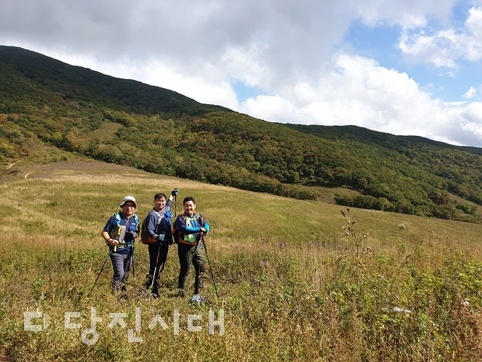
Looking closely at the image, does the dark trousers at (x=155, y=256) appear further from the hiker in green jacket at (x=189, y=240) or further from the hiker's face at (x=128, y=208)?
the hiker's face at (x=128, y=208)

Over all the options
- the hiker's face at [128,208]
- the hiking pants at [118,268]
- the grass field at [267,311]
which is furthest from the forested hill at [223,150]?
the hiking pants at [118,268]

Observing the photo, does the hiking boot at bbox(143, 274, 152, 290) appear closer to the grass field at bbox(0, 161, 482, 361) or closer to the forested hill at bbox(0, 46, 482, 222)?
the grass field at bbox(0, 161, 482, 361)

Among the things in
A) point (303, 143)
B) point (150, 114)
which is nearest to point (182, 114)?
point (150, 114)

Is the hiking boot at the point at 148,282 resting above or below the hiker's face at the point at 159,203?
below

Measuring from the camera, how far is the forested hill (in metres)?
93.7

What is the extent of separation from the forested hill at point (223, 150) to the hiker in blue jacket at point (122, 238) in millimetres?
78023

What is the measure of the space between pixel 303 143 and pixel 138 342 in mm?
130562

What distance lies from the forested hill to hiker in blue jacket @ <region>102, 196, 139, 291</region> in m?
78.0

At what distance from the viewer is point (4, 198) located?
36.3 m

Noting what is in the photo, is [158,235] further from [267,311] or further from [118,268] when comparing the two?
[267,311]

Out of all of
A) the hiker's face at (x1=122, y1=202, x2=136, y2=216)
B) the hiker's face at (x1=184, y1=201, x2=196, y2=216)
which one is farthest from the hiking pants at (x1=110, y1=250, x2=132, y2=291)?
the hiker's face at (x1=184, y1=201, x2=196, y2=216)

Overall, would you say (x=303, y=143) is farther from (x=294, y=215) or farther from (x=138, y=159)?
(x=294, y=215)

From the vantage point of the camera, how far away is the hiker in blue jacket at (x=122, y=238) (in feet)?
21.2

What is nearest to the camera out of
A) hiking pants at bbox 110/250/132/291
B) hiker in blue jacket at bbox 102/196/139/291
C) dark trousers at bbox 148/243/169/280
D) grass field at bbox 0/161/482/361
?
grass field at bbox 0/161/482/361
